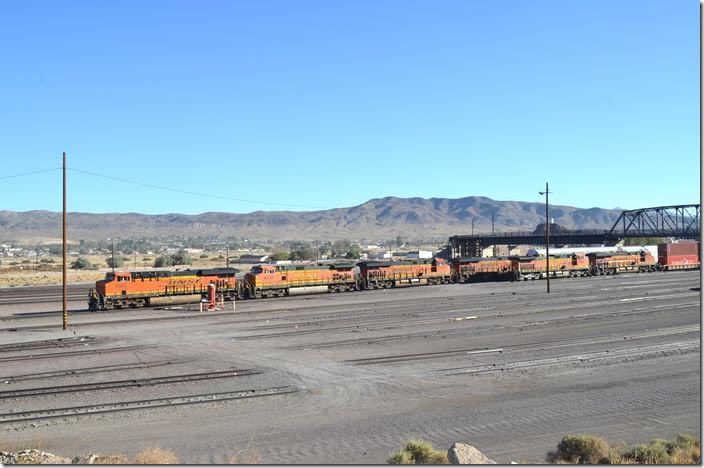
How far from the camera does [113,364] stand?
2492cm

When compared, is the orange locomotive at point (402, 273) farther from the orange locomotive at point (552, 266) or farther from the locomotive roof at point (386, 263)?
the orange locomotive at point (552, 266)

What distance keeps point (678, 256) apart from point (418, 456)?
9155cm

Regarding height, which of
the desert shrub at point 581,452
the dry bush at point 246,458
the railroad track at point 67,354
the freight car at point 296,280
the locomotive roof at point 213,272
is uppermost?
the locomotive roof at point 213,272

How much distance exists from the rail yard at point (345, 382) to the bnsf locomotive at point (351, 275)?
292 inches

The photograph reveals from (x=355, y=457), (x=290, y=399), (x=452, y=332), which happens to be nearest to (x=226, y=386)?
(x=290, y=399)

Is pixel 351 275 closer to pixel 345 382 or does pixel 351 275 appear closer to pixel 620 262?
pixel 345 382

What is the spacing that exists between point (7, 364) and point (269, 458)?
15720 millimetres

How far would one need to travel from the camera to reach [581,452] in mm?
13461

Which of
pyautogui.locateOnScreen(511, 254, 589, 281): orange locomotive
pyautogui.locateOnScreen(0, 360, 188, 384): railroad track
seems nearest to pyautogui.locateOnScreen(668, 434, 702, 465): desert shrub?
pyautogui.locateOnScreen(0, 360, 188, 384): railroad track

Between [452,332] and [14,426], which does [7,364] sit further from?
[452,332]

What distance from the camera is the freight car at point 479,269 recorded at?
242 feet

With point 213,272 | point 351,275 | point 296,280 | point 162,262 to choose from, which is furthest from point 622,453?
point 162,262

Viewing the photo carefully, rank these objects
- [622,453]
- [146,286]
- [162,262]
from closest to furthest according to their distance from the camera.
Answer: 1. [622,453]
2. [146,286]
3. [162,262]

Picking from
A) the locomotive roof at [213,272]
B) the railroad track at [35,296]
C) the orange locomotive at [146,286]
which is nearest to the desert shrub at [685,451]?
the orange locomotive at [146,286]
